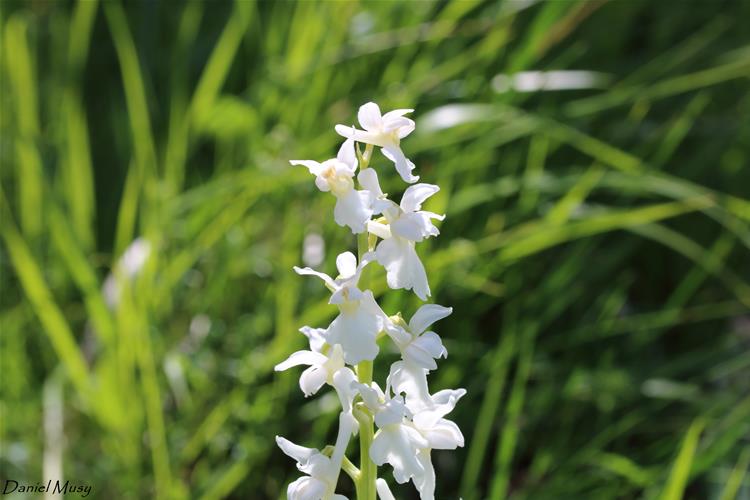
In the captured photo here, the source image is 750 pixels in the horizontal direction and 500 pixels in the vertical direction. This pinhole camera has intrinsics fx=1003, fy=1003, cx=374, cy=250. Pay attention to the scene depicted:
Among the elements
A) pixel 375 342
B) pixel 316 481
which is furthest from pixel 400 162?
pixel 316 481

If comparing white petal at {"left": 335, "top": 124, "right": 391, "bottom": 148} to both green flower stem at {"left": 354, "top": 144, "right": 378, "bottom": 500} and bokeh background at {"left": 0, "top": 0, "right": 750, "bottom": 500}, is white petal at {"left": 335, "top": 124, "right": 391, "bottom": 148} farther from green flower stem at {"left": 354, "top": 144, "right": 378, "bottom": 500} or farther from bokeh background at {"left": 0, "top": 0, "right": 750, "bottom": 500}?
bokeh background at {"left": 0, "top": 0, "right": 750, "bottom": 500}

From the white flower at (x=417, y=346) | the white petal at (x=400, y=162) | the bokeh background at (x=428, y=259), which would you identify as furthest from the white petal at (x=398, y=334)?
the bokeh background at (x=428, y=259)

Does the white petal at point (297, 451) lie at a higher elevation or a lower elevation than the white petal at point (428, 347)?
lower

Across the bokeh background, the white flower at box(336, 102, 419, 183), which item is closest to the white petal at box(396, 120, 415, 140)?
the white flower at box(336, 102, 419, 183)

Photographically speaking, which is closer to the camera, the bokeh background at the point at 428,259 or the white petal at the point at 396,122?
the white petal at the point at 396,122

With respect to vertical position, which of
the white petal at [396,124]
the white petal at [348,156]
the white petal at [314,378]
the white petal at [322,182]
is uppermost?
the white petal at [396,124]

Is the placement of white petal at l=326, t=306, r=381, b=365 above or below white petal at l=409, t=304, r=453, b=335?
below

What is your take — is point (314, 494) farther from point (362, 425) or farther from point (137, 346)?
point (137, 346)

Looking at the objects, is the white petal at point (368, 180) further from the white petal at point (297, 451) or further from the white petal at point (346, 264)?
the white petal at point (297, 451)
